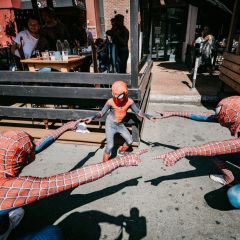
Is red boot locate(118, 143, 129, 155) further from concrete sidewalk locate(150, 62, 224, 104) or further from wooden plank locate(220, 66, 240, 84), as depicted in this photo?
wooden plank locate(220, 66, 240, 84)

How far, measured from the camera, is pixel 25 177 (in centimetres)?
169

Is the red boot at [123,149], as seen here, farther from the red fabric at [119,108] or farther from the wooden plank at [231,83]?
the wooden plank at [231,83]

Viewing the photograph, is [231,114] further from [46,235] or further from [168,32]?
[168,32]

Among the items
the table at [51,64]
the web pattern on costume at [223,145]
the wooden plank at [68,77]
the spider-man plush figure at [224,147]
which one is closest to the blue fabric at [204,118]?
the spider-man plush figure at [224,147]

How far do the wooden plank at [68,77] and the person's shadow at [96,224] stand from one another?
8.08ft

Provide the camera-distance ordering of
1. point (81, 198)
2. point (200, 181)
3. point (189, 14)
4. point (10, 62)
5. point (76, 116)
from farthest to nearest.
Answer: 1. point (189, 14)
2. point (10, 62)
3. point (76, 116)
4. point (200, 181)
5. point (81, 198)

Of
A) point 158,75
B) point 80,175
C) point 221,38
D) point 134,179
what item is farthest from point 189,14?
point 80,175

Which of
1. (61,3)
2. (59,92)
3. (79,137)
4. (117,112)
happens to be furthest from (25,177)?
(61,3)

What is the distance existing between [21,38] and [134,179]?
472cm

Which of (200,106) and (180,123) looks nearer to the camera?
(180,123)

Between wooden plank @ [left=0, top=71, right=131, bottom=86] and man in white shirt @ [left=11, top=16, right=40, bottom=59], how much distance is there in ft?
3.74

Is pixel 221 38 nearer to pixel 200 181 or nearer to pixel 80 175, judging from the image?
pixel 200 181

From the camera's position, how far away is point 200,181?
3602 mm

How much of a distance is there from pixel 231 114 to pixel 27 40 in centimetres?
542
